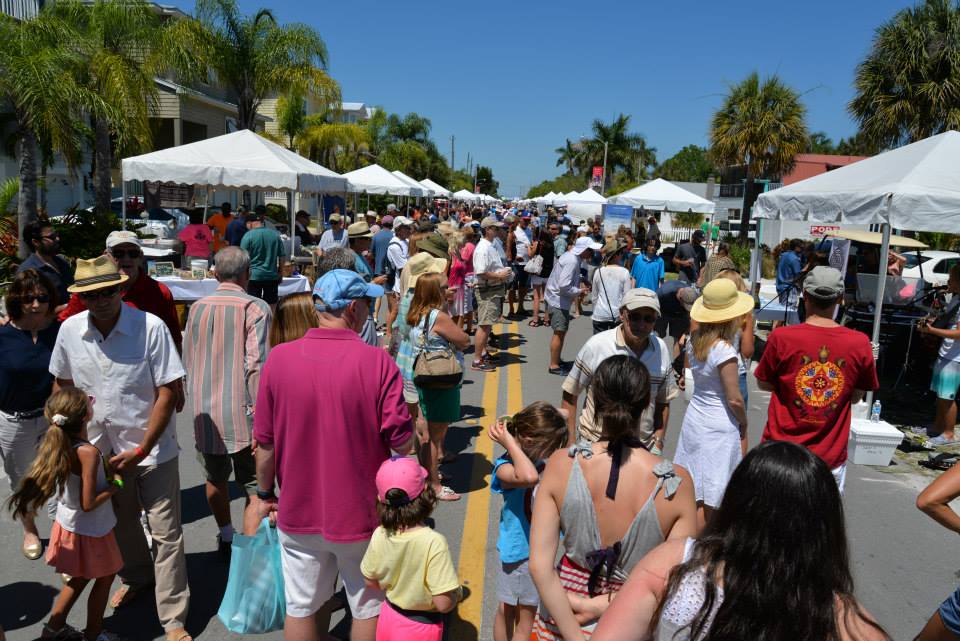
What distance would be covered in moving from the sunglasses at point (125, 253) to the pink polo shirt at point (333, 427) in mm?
2385

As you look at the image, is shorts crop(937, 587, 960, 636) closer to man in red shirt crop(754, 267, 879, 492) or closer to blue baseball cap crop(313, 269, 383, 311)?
man in red shirt crop(754, 267, 879, 492)

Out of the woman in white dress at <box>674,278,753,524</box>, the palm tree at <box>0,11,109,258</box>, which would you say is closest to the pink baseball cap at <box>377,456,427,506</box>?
the woman in white dress at <box>674,278,753,524</box>

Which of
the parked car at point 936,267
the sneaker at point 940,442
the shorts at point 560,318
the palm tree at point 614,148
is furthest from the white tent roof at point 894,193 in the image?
the palm tree at point 614,148

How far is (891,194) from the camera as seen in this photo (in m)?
7.36

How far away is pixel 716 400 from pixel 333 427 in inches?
87.6

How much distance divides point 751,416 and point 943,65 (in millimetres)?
17192

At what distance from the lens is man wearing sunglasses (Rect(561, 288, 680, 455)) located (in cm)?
378

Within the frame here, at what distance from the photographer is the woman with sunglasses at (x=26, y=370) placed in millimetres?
3871

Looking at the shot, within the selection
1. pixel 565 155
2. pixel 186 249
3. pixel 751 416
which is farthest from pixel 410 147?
pixel 751 416

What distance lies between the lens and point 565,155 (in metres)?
79.4

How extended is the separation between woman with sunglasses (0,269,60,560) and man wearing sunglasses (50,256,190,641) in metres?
0.72

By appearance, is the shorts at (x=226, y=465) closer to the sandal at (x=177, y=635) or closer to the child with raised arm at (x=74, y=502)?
the child with raised arm at (x=74, y=502)

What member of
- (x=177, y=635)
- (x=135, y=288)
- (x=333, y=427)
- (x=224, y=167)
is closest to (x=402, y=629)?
(x=333, y=427)

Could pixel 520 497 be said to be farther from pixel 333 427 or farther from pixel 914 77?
pixel 914 77
